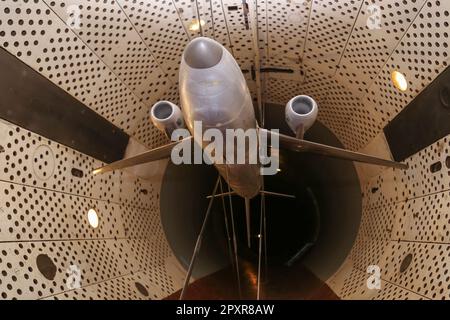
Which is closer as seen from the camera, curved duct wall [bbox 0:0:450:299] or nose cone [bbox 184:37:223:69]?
nose cone [bbox 184:37:223:69]

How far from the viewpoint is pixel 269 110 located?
7980 mm

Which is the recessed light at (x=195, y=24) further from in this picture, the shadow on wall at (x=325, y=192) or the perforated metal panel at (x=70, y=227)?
the shadow on wall at (x=325, y=192)

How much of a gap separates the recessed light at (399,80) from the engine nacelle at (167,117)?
8.38ft

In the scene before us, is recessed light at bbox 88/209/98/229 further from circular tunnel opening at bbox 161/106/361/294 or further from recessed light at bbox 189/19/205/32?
recessed light at bbox 189/19/205/32

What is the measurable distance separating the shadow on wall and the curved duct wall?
0.38 meters

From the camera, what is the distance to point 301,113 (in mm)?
4609

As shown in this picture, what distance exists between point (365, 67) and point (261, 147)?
1839 millimetres

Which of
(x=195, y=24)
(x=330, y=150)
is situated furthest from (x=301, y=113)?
(x=195, y=24)

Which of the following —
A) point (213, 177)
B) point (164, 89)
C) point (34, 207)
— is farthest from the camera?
point (213, 177)

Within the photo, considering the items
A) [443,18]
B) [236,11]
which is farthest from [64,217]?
[443,18]

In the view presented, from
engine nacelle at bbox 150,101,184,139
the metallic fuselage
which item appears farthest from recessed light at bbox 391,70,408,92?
engine nacelle at bbox 150,101,184,139

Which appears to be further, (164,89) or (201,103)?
(164,89)

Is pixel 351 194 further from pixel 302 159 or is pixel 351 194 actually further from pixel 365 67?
pixel 365 67

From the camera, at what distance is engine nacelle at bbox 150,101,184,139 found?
15.9 feet
